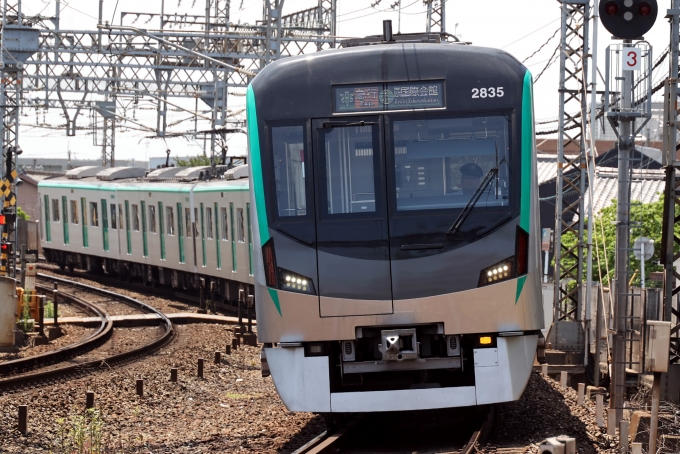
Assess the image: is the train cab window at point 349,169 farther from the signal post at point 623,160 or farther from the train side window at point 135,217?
the train side window at point 135,217

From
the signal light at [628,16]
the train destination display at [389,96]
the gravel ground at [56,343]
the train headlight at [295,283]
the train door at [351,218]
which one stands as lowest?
the gravel ground at [56,343]

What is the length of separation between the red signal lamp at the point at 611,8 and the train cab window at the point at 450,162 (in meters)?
2.04

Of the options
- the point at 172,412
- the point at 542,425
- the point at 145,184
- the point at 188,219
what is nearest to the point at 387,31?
the point at 542,425

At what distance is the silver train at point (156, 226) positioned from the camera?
21.4 meters

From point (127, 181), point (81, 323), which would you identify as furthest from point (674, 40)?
point (127, 181)

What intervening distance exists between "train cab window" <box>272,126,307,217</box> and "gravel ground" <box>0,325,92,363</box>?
8.21m

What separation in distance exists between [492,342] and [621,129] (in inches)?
146

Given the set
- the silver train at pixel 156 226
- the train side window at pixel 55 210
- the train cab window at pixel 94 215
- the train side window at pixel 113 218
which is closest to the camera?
the silver train at pixel 156 226

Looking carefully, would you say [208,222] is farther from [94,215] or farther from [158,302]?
[94,215]

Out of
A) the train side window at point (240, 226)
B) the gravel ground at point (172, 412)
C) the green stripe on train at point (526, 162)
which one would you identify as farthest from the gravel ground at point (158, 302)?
the green stripe on train at point (526, 162)

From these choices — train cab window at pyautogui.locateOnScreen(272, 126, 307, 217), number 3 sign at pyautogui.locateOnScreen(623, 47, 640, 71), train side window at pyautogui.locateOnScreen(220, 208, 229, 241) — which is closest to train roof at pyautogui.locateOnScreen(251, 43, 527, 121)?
train cab window at pyautogui.locateOnScreen(272, 126, 307, 217)

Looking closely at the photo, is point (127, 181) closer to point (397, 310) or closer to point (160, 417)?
point (160, 417)

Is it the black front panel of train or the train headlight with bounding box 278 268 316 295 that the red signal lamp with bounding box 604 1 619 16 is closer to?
the black front panel of train

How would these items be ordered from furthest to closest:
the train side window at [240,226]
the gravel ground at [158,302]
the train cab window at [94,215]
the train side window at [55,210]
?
1. the train side window at [55,210]
2. the train cab window at [94,215]
3. the gravel ground at [158,302]
4. the train side window at [240,226]
